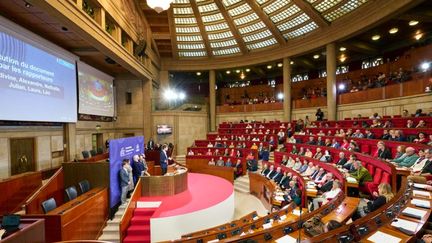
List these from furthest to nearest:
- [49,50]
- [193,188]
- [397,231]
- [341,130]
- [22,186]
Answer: [341,130] → [193,188] → [49,50] → [22,186] → [397,231]

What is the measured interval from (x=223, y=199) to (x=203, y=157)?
4.56m

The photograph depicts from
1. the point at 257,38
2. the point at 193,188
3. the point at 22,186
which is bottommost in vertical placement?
the point at 193,188

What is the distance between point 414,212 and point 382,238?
894 mm

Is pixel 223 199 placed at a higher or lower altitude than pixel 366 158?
lower

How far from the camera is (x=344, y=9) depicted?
34.1 ft

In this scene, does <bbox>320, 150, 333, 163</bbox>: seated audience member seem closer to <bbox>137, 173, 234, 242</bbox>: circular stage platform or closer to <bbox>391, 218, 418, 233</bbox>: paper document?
<bbox>137, 173, 234, 242</bbox>: circular stage platform

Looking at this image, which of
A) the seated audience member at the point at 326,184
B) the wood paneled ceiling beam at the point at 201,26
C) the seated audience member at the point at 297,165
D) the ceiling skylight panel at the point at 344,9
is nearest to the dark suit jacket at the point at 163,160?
the seated audience member at the point at 297,165

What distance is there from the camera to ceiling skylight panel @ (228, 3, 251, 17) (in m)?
13.1

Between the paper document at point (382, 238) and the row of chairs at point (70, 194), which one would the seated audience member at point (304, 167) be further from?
the row of chairs at point (70, 194)

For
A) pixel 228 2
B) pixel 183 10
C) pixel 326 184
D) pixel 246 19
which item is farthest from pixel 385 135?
pixel 183 10

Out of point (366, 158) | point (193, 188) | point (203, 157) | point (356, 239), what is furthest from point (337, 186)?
point (203, 157)

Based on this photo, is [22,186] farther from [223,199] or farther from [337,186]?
[337,186]

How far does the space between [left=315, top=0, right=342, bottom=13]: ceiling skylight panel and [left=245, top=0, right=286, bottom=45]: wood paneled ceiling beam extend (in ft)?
8.36

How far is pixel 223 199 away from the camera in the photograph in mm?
6625
